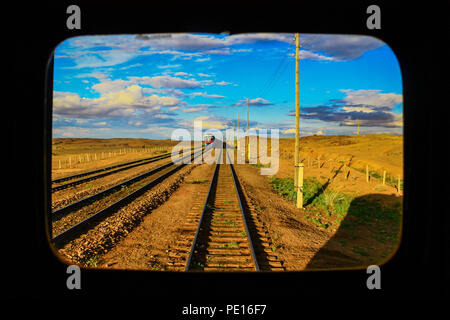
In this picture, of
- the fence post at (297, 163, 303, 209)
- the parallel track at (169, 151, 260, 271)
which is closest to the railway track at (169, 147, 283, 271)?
the parallel track at (169, 151, 260, 271)

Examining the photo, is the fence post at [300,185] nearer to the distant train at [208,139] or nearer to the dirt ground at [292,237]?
the dirt ground at [292,237]

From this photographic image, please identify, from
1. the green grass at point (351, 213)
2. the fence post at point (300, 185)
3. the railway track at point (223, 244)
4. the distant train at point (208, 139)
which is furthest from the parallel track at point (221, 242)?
the distant train at point (208, 139)

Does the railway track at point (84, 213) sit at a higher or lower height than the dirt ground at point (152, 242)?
higher

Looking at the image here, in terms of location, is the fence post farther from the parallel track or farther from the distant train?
the distant train

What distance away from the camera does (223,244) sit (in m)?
5.80

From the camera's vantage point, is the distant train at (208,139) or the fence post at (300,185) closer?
the fence post at (300,185)

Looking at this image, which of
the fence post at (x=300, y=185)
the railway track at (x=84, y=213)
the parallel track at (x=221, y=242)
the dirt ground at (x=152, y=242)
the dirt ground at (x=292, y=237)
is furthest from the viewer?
the fence post at (x=300, y=185)

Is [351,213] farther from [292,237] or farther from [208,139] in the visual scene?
[208,139]

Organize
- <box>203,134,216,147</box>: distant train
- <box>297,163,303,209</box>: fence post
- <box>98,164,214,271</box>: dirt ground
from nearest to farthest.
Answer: <box>98,164,214,271</box>: dirt ground < <box>297,163,303,209</box>: fence post < <box>203,134,216,147</box>: distant train

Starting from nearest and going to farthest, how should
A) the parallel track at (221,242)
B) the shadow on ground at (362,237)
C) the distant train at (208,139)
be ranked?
the parallel track at (221,242) < the shadow on ground at (362,237) < the distant train at (208,139)

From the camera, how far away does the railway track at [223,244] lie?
4.84m

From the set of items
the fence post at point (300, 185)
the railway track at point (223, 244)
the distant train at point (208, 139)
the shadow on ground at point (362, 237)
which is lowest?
the shadow on ground at point (362, 237)

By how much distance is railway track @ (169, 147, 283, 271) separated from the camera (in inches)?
190

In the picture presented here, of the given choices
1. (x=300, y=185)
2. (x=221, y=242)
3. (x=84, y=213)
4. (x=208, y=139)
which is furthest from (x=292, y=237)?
(x=208, y=139)
